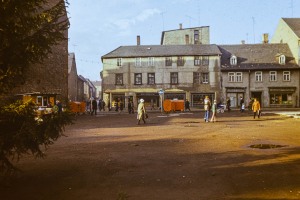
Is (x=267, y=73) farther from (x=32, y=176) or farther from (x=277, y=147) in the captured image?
(x=32, y=176)

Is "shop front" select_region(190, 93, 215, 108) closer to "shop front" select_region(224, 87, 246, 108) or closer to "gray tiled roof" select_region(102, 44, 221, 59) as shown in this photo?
"shop front" select_region(224, 87, 246, 108)

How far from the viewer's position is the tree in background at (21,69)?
564 cm

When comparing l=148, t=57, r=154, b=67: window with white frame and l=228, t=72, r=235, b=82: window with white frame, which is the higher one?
l=148, t=57, r=154, b=67: window with white frame

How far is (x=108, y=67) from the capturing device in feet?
164

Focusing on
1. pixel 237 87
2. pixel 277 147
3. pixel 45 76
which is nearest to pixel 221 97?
pixel 237 87

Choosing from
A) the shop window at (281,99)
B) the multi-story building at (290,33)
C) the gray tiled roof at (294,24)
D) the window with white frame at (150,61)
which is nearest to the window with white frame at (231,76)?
the shop window at (281,99)

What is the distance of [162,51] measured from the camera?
49.2 m

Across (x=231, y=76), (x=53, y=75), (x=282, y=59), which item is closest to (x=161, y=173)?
(x=53, y=75)

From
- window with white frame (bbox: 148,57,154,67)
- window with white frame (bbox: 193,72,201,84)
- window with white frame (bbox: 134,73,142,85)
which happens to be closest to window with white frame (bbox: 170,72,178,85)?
window with white frame (bbox: 193,72,201,84)

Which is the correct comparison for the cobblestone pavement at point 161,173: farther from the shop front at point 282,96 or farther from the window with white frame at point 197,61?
the shop front at point 282,96

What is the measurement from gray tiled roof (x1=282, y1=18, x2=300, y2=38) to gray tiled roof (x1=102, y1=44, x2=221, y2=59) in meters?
11.7

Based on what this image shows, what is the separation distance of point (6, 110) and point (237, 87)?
4423 centimetres

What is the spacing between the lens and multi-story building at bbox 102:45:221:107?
157ft

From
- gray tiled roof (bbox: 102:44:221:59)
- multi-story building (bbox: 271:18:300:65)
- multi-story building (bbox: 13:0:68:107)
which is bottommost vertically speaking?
multi-story building (bbox: 13:0:68:107)
